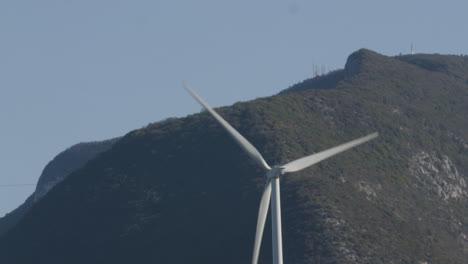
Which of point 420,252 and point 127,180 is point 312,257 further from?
point 127,180

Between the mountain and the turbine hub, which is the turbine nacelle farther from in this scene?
the mountain

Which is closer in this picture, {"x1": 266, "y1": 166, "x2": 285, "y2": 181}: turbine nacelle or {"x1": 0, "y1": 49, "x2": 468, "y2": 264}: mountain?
{"x1": 266, "y1": 166, "x2": 285, "y2": 181}: turbine nacelle

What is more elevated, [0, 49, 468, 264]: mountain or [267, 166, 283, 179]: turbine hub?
[267, 166, 283, 179]: turbine hub

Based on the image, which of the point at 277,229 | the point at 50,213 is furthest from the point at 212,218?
the point at 277,229

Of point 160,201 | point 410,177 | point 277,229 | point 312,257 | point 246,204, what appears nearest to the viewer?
point 277,229

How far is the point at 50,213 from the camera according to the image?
19988cm

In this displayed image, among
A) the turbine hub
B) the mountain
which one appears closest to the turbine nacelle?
the turbine hub

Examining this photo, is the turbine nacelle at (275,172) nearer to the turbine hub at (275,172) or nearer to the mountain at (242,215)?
the turbine hub at (275,172)

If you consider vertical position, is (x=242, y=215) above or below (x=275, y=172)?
below

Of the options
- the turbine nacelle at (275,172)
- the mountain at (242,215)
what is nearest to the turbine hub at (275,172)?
the turbine nacelle at (275,172)

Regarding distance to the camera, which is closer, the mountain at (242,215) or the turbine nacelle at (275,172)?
the turbine nacelle at (275,172)

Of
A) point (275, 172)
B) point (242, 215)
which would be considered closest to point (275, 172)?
point (275, 172)

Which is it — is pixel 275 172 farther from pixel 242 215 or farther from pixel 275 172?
pixel 242 215

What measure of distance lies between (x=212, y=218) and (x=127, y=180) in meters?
26.3
